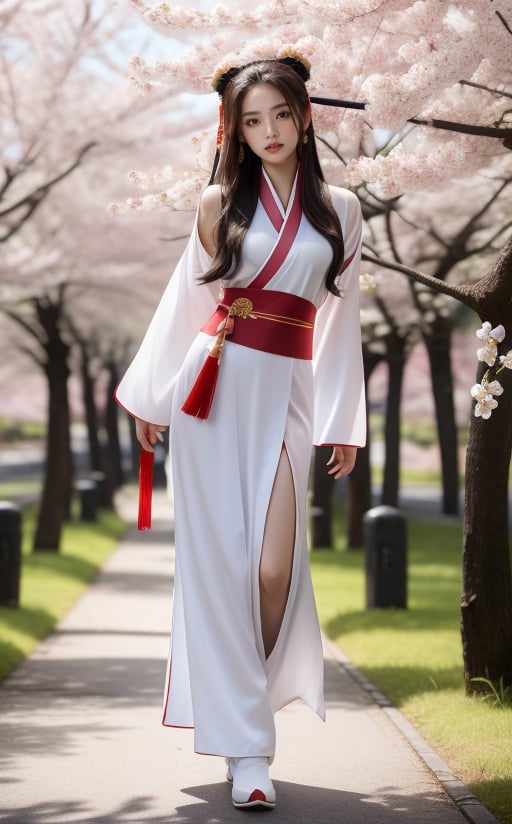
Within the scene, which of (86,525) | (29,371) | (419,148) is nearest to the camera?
(419,148)

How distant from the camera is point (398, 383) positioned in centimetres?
1625

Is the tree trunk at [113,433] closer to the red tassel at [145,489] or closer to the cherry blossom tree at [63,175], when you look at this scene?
the cherry blossom tree at [63,175]

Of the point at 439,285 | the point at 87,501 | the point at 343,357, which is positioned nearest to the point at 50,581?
the point at 439,285

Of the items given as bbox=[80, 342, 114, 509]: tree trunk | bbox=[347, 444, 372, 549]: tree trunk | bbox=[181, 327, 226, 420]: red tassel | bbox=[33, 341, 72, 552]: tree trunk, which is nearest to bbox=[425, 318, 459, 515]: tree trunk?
bbox=[347, 444, 372, 549]: tree trunk

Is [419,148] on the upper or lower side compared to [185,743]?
upper

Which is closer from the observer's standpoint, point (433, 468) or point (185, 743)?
point (185, 743)

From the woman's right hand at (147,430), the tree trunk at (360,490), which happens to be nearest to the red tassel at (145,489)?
the woman's right hand at (147,430)

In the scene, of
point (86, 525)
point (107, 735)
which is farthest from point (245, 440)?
point (86, 525)

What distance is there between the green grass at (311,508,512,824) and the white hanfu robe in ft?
2.82

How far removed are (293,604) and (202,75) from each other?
3141 mm

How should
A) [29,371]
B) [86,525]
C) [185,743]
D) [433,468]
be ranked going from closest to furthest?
[185,743] → [86,525] → [29,371] → [433,468]

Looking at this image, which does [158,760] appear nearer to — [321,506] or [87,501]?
[321,506]

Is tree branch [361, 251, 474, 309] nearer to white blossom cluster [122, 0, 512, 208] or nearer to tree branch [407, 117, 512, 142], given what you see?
white blossom cluster [122, 0, 512, 208]

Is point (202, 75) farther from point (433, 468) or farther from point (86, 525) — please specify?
point (433, 468)
